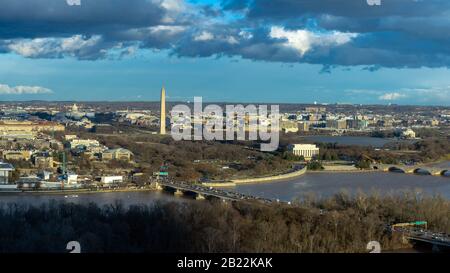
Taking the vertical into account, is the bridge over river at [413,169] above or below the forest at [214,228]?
below

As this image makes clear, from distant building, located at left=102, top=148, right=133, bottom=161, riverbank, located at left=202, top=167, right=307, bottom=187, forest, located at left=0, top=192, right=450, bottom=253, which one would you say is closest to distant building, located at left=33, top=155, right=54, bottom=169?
distant building, located at left=102, top=148, right=133, bottom=161

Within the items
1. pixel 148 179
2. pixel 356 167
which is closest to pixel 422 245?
pixel 148 179

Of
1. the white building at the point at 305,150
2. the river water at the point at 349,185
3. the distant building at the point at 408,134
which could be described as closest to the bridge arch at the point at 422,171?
the river water at the point at 349,185

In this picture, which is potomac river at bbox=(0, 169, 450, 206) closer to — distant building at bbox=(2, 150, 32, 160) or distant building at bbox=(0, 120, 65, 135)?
distant building at bbox=(2, 150, 32, 160)

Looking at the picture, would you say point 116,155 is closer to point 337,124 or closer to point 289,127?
point 289,127

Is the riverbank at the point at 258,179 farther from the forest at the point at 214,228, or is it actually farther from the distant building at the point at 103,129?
the distant building at the point at 103,129

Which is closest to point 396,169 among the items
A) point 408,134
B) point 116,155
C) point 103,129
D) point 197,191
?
point 116,155

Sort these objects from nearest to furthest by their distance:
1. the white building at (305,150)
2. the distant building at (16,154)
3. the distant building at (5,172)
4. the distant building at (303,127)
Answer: the distant building at (5,172) → the distant building at (16,154) → the white building at (305,150) → the distant building at (303,127)
